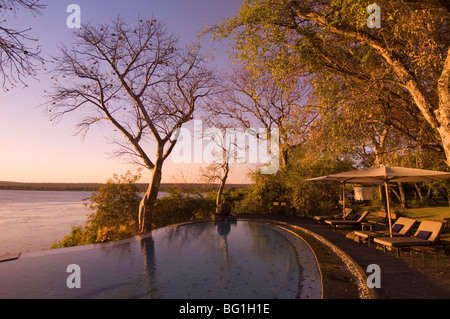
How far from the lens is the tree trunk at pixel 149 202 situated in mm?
13898

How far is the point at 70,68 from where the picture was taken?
14570 mm

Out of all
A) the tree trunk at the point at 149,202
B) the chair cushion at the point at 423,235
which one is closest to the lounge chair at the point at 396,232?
the chair cushion at the point at 423,235

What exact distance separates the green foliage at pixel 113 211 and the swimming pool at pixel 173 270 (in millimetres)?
3529

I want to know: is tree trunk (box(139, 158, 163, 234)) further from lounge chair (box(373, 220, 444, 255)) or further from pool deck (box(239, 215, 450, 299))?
lounge chair (box(373, 220, 444, 255))

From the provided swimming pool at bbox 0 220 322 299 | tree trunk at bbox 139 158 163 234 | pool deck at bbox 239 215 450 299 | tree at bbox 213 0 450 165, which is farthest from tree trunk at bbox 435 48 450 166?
tree trunk at bbox 139 158 163 234

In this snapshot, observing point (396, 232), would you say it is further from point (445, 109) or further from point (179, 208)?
point (179, 208)

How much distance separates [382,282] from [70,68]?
16593mm

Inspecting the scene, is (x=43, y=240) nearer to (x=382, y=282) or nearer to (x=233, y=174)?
(x=233, y=174)

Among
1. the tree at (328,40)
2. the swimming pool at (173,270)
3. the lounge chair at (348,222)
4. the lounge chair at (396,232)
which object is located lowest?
the swimming pool at (173,270)

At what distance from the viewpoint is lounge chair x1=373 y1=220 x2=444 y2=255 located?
290 inches

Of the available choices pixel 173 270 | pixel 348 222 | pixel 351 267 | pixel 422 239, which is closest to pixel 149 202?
pixel 173 270

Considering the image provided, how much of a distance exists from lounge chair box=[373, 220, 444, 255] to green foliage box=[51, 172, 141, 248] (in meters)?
11.1

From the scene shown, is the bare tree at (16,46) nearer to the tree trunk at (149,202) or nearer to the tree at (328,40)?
the tree at (328,40)
